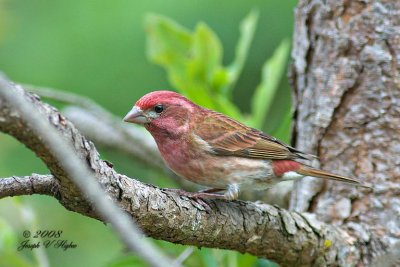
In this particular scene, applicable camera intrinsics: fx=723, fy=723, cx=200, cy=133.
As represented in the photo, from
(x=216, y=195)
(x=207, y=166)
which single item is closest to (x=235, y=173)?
(x=207, y=166)

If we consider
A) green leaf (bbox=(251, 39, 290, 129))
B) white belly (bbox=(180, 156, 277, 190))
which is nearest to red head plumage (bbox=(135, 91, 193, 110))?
white belly (bbox=(180, 156, 277, 190))

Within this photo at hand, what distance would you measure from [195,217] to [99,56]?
11.0 feet

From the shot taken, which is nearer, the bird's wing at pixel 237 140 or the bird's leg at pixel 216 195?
the bird's leg at pixel 216 195

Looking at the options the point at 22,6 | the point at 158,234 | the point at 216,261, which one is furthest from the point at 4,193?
the point at 22,6

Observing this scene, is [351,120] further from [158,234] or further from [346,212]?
[158,234]

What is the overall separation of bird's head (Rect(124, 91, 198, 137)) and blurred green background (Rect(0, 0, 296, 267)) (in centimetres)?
174

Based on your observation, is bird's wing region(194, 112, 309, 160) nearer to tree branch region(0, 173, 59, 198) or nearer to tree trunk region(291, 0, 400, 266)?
tree trunk region(291, 0, 400, 266)

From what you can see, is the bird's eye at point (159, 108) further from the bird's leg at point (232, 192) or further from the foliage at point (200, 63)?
the bird's leg at point (232, 192)

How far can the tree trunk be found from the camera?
13.9ft

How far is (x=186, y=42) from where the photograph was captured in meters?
4.84

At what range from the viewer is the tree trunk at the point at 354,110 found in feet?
13.9

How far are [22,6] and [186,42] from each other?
2708mm

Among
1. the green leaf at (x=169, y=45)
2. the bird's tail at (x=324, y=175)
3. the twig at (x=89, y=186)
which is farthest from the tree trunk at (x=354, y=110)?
the twig at (x=89, y=186)

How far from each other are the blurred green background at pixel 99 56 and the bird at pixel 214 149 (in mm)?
1748
